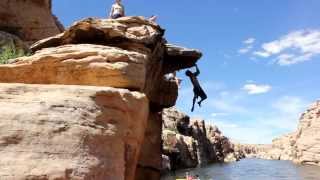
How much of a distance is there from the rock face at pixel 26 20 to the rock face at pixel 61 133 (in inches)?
807

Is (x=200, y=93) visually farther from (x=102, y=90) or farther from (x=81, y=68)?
(x=102, y=90)

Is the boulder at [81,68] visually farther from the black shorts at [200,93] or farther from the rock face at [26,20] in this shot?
the rock face at [26,20]

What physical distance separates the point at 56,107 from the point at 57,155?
4.61 feet

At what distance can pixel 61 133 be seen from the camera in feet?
33.7

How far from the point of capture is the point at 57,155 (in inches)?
387

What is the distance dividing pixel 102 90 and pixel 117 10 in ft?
36.1

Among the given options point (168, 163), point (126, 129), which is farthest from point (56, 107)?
point (168, 163)

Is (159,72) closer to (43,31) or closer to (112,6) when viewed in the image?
(112,6)

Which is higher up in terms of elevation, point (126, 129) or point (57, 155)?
point (126, 129)

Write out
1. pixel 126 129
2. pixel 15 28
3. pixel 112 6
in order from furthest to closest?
1. pixel 15 28
2. pixel 112 6
3. pixel 126 129

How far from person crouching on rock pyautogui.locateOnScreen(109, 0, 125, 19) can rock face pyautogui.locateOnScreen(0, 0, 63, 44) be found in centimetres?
1059

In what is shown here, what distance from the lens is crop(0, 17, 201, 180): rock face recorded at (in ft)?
33.6

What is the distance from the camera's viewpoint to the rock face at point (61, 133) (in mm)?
9508

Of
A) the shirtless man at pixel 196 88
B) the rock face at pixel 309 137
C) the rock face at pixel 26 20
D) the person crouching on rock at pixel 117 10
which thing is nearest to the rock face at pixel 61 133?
the person crouching on rock at pixel 117 10
